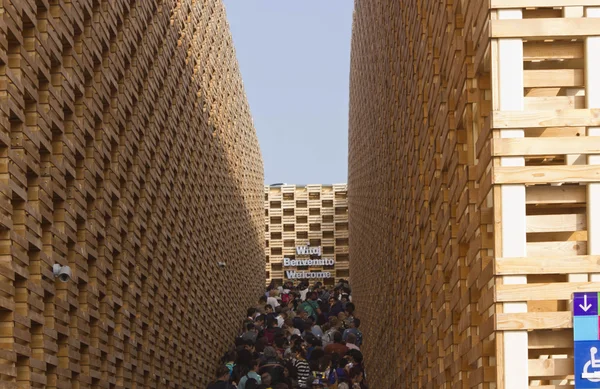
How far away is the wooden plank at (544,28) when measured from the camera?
463cm

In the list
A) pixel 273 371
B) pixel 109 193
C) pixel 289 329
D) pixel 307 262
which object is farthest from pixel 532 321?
pixel 307 262

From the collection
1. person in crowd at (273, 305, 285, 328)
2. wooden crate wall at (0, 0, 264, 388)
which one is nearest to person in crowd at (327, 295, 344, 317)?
person in crowd at (273, 305, 285, 328)

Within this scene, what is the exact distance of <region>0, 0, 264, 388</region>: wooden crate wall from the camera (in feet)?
23.9

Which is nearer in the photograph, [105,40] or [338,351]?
[105,40]

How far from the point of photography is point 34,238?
752 cm

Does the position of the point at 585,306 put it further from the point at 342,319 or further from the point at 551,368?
the point at 342,319

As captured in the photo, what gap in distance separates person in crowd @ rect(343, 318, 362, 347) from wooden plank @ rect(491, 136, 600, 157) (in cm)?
1331

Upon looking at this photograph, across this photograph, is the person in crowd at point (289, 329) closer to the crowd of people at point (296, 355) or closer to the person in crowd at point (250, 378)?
the crowd of people at point (296, 355)

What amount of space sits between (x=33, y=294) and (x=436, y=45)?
3.28 meters

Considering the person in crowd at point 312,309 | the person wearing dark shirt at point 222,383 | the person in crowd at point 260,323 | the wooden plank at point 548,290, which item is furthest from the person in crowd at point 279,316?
the wooden plank at point 548,290

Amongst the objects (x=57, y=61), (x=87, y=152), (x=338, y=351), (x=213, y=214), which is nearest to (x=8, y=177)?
(x=57, y=61)

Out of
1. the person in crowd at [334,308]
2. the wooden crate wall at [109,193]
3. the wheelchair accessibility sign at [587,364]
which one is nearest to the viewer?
the wheelchair accessibility sign at [587,364]

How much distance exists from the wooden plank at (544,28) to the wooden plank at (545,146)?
1.49ft

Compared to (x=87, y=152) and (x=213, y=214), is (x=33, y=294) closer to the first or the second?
(x=87, y=152)
